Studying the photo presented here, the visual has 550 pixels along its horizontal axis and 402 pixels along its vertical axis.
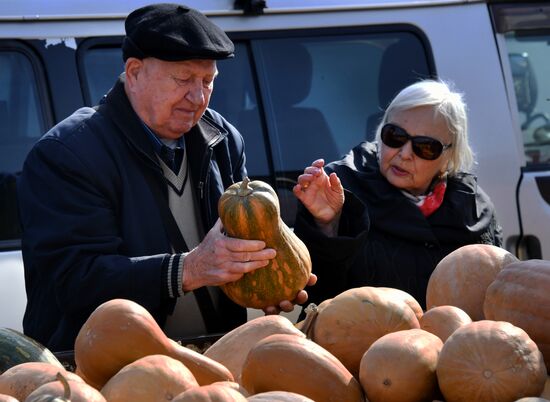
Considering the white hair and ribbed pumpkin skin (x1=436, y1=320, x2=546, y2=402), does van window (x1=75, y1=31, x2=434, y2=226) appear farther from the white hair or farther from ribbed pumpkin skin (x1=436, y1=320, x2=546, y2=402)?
ribbed pumpkin skin (x1=436, y1=320, x2=546, y2=402)

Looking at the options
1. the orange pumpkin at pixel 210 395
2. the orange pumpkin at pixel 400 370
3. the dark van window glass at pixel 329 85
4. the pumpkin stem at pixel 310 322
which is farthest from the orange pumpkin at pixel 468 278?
the dark van window glass at pixel 329 85

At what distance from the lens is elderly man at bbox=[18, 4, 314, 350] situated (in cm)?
344

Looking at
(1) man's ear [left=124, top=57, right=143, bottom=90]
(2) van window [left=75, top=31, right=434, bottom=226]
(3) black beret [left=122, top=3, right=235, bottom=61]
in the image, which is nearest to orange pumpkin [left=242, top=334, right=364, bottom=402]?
(3) black beret [left=122, top=3, right=235, bottom=61]

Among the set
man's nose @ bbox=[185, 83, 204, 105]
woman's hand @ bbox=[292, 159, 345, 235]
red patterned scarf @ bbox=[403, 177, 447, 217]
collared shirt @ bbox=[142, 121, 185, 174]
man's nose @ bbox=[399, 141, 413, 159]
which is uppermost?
man's nose @ bbox=[185, 83, 204, 105]

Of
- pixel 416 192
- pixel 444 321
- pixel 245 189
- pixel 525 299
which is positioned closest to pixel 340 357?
pixel 444 321

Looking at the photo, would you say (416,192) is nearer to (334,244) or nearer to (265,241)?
(334,244)

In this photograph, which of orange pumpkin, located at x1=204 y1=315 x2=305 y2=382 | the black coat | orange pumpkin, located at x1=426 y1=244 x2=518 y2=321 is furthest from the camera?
the black coat

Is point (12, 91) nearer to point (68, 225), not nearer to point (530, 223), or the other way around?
point (68, 225)

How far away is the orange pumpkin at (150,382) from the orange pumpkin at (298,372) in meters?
0.15

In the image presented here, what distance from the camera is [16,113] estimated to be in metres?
5.28

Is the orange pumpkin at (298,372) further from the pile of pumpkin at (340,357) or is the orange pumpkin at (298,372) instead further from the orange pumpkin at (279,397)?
the orange pumpkin at (279,397)

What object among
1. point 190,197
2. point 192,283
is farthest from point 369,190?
point 192,283

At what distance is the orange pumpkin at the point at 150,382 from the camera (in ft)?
7.37

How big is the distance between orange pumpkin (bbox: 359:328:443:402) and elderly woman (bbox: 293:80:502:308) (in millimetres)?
1623
